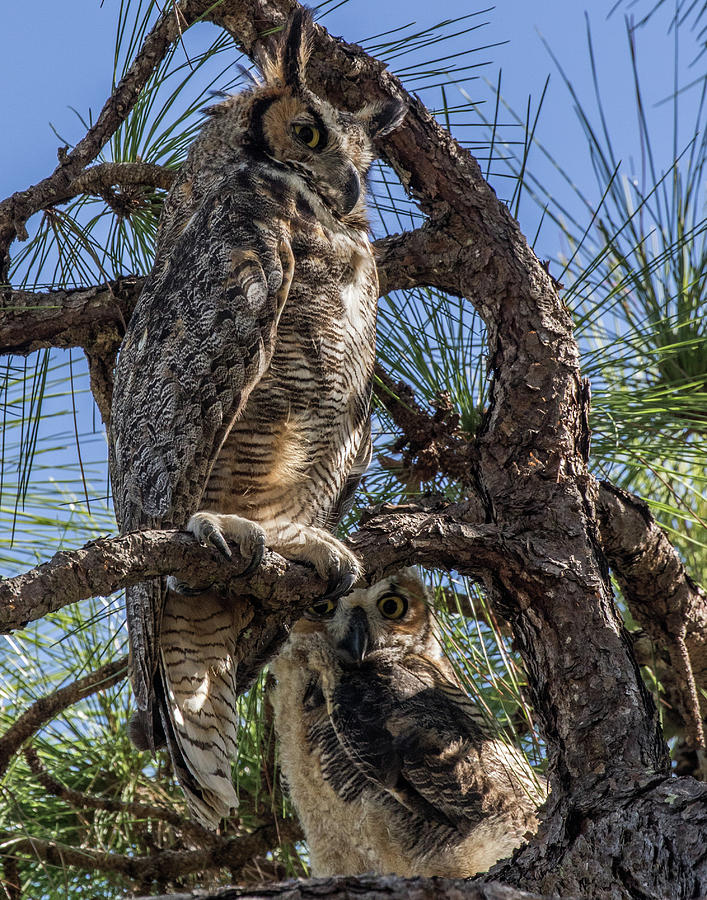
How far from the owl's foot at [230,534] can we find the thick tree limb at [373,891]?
1.84 feet

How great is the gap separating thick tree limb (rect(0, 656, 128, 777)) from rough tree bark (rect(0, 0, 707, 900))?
40cm

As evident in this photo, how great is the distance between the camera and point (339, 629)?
2.37 meters

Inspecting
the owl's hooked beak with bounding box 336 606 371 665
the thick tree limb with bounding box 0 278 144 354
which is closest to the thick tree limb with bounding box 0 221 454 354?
the thick tree limb with bounding box 0 278 144 354

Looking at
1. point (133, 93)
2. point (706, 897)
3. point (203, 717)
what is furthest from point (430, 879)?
point (133, 93)

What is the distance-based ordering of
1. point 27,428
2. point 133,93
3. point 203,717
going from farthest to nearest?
point 27,428 < point 133,93 < point 203,717

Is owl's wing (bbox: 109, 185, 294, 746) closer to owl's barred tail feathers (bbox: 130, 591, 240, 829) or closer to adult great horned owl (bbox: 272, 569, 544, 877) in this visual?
owl's barred tail feathers (bbox: 130, 591, 240, 829)

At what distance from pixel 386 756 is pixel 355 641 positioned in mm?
316

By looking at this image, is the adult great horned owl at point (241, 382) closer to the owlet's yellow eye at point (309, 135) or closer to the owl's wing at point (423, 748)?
the owlet's yellow eye at point (309, 135)

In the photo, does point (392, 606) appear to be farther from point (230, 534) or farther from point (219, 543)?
point (219, 543)

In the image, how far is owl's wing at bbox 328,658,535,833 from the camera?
79.8 inches

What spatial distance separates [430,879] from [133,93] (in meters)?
1.47

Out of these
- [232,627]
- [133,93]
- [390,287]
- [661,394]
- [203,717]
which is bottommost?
[203,717]

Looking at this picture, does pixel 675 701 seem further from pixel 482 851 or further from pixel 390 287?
pixel 390 287

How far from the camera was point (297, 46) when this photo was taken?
1.85 m
